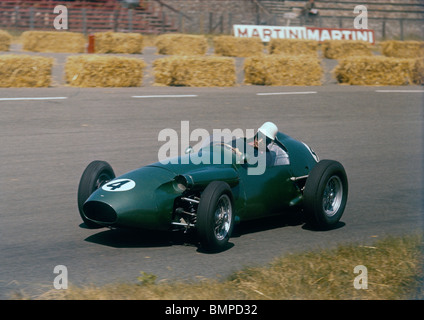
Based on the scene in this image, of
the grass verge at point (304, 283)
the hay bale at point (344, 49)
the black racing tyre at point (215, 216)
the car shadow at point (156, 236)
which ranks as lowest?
the car shadow at point (156, 236)

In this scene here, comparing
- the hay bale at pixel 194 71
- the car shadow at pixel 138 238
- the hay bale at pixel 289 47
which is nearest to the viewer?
the car shadow at pixel 138 238

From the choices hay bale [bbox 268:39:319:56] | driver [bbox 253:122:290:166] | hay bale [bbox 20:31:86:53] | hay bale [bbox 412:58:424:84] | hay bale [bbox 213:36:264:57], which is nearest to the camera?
driver [bbox 253:122:290:166]

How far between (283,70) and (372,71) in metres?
2.76

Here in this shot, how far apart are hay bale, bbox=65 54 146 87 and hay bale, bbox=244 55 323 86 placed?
3.30 meters

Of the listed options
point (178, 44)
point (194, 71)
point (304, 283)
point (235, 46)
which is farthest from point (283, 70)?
point (304, 283)

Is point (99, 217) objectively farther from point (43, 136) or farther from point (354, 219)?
point (43, 136)

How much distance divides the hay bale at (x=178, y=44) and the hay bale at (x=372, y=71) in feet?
24.1

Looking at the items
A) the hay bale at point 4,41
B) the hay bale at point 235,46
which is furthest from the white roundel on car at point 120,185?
the hay bale at point 235,46

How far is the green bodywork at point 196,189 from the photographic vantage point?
19.0 ft

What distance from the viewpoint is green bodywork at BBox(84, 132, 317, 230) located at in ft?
19.0

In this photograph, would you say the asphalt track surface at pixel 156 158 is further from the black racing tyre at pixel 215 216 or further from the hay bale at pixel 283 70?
the hay bale at pixel 283 70

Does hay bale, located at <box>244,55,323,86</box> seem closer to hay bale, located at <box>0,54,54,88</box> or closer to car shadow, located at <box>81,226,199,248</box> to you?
hay bale, located at <box>0,54,54,88</box>

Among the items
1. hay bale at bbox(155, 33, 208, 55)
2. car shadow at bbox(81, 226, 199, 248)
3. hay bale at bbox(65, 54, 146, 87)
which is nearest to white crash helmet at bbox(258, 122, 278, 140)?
car shadow at bbox(81, 226, 199, 248)
